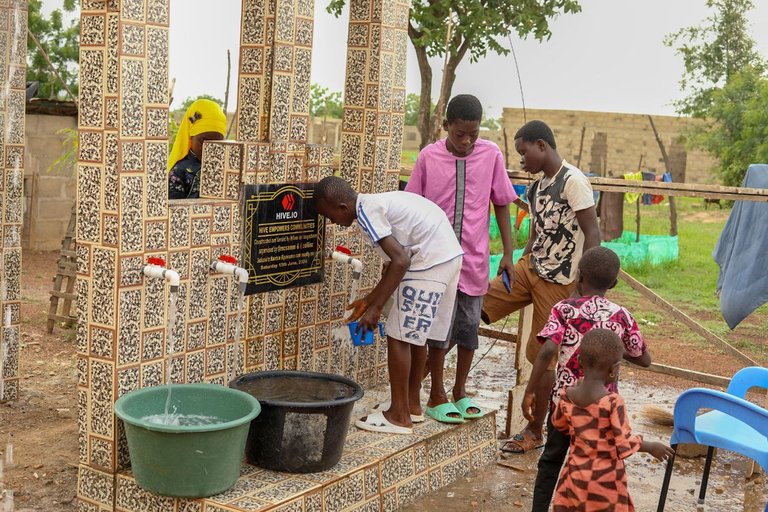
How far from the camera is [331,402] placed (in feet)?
13.9

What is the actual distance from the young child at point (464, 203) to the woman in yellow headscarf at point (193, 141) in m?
1.20

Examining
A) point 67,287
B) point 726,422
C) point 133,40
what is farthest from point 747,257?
point 67,287

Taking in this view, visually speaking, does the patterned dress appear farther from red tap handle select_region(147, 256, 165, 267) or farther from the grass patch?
the grass patch

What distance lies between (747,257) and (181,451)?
18.9 feet

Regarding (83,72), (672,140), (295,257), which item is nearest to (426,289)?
(295,257)

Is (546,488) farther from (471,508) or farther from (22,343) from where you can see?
(22,343)

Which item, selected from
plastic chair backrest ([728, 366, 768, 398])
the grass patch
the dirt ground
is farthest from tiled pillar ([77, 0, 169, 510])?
the grass patch

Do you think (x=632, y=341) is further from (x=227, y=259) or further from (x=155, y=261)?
(x=155, y=261)

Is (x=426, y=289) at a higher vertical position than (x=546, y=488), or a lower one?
higher

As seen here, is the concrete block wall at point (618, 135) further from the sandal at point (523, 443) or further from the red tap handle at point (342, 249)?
the red tap handle at point (342, 249)

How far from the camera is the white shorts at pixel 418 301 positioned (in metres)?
4.80

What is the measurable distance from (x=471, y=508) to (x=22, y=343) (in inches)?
185

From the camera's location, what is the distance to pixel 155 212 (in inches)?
163

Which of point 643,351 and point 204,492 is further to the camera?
A: point 643,351
